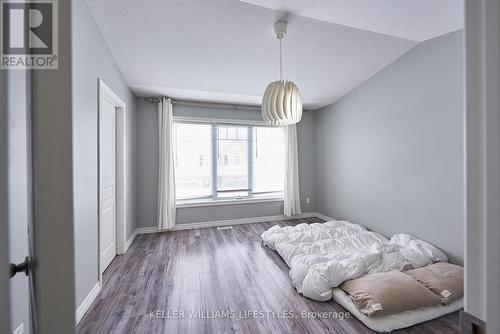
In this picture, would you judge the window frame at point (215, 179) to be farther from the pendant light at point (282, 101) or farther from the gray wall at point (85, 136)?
the pendant light at point (282, 101)

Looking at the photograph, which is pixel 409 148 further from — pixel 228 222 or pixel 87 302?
pixel 87 302

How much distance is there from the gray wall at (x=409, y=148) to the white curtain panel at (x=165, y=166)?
3.11m

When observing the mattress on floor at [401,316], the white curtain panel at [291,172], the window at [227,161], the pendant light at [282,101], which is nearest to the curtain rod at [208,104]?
the window at [227,161]

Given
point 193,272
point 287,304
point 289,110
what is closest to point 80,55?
point 289,110

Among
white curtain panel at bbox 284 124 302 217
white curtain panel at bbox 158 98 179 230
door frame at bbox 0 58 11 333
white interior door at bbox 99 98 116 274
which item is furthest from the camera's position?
white curtain panel at bbox 284 124 302 217

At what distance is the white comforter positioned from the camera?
6.32ft

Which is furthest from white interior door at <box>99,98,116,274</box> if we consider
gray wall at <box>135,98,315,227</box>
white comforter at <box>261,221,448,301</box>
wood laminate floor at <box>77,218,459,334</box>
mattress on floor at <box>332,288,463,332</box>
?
mattress on floor at <box>332,288,463,332</box>

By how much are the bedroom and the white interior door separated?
0.12ft

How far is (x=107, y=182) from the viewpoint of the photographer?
247cm

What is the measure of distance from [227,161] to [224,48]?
84.5 inches

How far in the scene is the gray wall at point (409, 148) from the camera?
7.52 feet

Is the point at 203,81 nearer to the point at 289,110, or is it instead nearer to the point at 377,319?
the point at 289,110

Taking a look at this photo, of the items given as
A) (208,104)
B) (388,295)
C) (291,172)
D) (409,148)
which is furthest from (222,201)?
(409,148)

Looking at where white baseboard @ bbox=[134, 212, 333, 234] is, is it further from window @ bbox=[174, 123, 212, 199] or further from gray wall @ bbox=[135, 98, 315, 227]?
window @ bbox=[174, 123, 212, 199]
